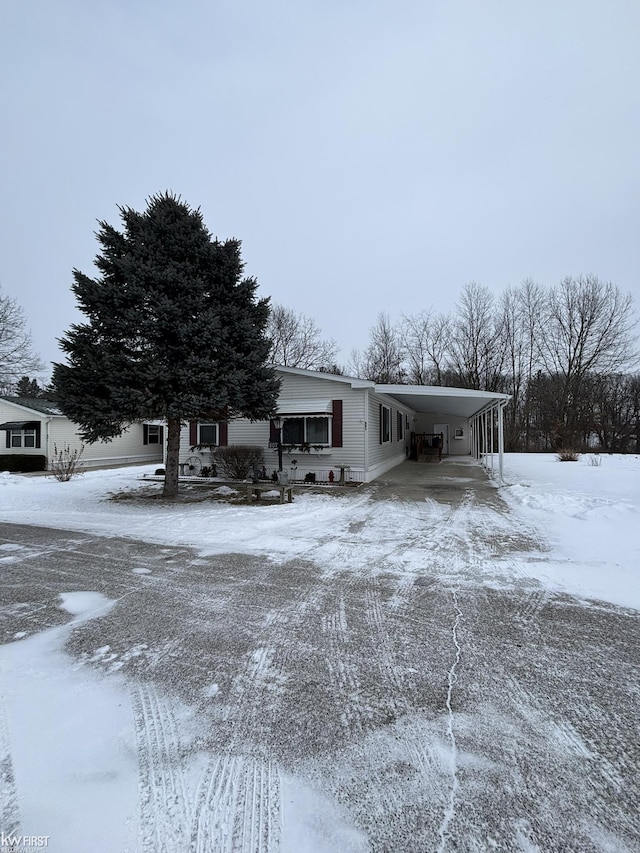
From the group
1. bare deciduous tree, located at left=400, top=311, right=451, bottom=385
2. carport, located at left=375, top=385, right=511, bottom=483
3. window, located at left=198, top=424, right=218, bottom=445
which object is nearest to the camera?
carport, located at left=375, top=385, right=511, bottom=483

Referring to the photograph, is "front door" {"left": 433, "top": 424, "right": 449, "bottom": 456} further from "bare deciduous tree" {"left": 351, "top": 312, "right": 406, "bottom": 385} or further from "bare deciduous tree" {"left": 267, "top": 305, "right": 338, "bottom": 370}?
"bare deciduous tree" {"left": 267, "top": 305, "right": 338, "bottom": 370}

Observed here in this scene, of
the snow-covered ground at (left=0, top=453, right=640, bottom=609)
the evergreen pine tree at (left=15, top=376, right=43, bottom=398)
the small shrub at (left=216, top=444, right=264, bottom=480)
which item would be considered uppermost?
the evergreen pine tree at (left=15, top=376, right=43, bottom=398)

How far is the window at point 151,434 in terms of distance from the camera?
847 inches

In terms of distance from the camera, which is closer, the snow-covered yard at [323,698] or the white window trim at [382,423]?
the snow-covered yard at [323,698]

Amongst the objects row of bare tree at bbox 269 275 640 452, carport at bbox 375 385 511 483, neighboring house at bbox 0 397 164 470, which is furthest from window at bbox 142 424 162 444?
carport at bbox 375 385 511 483

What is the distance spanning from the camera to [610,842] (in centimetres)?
142

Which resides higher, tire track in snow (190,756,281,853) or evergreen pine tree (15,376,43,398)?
evergreen pine tree (15,376,43,398)

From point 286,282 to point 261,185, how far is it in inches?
396

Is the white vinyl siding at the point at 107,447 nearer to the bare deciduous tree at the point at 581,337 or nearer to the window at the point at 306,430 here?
the window at the point at 306,430

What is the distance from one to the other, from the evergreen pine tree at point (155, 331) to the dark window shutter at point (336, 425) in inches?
146

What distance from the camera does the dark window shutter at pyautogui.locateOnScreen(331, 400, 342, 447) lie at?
11891mm

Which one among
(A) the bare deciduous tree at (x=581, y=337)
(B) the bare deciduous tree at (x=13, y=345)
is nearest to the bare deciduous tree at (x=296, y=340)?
(B) the bare deciduous tree at (x=13, y=345)

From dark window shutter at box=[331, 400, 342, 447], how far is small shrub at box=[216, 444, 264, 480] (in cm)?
242

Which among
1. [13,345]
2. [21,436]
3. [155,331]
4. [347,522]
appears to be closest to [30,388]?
[13,345]
